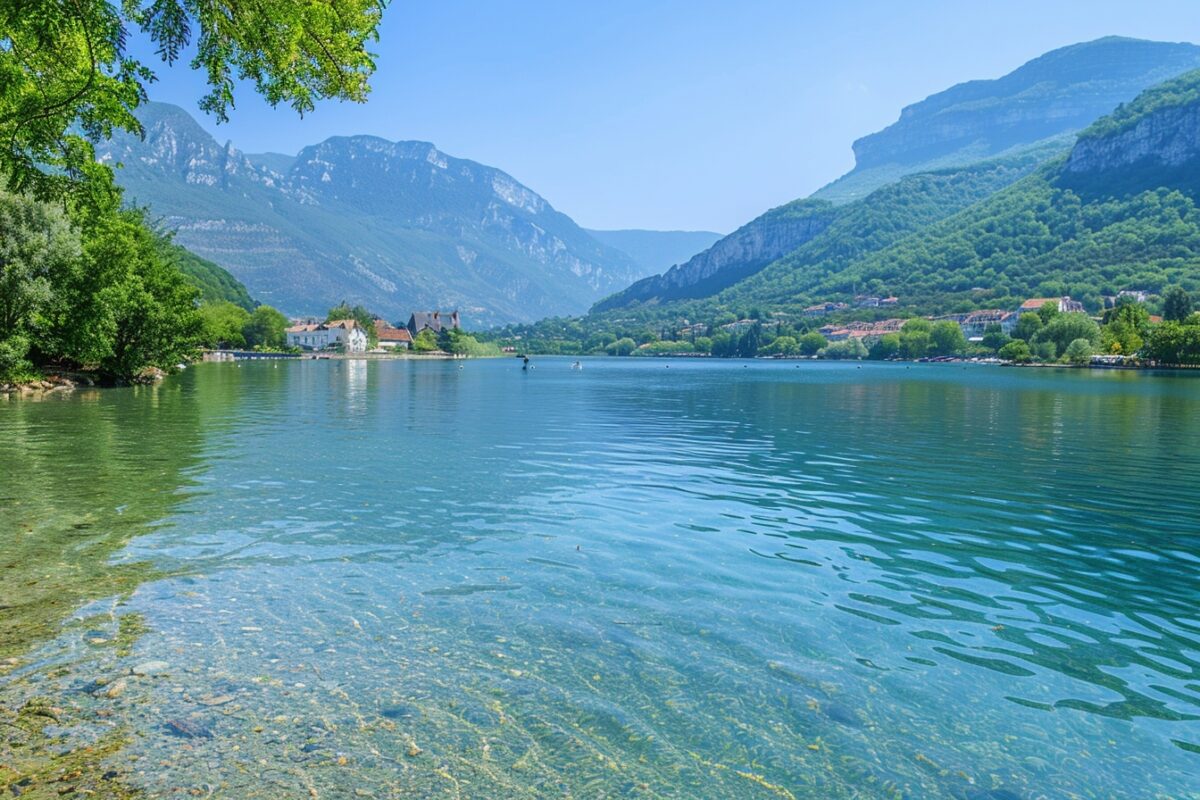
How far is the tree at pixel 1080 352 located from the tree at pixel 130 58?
170372 millimetres

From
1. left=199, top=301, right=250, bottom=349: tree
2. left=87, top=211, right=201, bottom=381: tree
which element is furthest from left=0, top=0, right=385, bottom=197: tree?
left=199, top=301, right=250, bottom=349: tree

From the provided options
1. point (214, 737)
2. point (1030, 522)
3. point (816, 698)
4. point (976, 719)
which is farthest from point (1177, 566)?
point (214, 737)

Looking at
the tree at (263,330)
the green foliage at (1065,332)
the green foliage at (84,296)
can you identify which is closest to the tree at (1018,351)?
the green foliage at (1065,332)

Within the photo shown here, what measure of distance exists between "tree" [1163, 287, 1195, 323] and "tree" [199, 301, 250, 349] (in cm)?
18726

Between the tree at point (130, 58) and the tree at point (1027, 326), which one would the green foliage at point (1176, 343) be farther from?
the tree at point (130, 58)

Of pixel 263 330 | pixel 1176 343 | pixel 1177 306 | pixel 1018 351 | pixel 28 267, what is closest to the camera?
pixel 28 267

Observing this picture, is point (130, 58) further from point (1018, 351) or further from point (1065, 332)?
point (1018, 351)

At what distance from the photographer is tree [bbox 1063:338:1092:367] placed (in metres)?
148

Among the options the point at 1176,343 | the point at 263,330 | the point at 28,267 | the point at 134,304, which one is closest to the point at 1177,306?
the point at 1176,343

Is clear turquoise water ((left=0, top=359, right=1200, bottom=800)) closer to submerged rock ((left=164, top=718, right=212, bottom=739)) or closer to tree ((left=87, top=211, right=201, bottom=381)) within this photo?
submerged rock ((left=164, top=718, right=212, bottom=739))

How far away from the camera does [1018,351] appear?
16938cm

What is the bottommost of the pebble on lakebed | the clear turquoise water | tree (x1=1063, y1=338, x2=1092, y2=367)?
the clear turquoise water

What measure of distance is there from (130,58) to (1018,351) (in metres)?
190

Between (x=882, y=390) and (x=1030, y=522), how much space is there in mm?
58865
